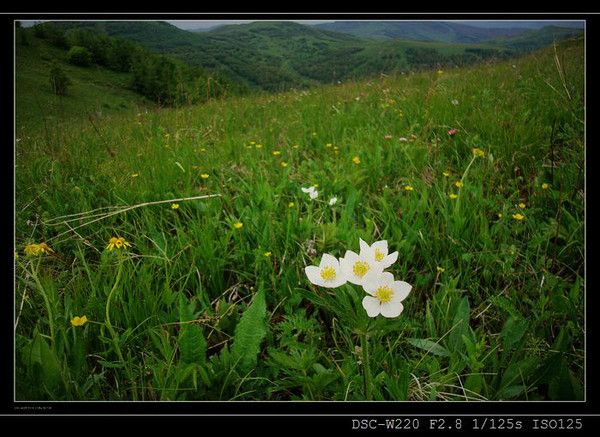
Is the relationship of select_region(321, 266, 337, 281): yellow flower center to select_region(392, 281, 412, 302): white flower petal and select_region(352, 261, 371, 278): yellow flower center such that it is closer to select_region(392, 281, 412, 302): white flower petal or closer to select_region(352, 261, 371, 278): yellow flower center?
select_region(352, 261, 371, 278): yellow flower center

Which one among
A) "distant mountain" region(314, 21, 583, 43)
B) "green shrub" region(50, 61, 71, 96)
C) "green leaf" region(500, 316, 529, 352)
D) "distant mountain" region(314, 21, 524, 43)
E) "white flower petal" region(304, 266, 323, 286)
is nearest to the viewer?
"white flower petal" region(304, 266, 323, 286)

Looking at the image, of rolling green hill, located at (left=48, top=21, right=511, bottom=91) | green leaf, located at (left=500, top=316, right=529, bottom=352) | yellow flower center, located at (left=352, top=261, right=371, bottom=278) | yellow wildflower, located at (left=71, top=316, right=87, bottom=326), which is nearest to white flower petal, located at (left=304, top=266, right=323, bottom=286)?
yellow flower center, located at (left=352, top=261, right=371, bottom=278)

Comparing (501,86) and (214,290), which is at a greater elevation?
(501,86)

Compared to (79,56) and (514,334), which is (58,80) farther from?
(514,334)

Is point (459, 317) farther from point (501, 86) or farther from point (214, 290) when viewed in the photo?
point (501, 86)

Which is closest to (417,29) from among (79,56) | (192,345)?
(192,345)

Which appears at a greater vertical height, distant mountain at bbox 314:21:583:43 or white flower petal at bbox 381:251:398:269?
distant mountain at bbox 314:21:583:43

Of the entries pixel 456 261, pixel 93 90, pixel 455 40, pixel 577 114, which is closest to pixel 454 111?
pixel 577 114
